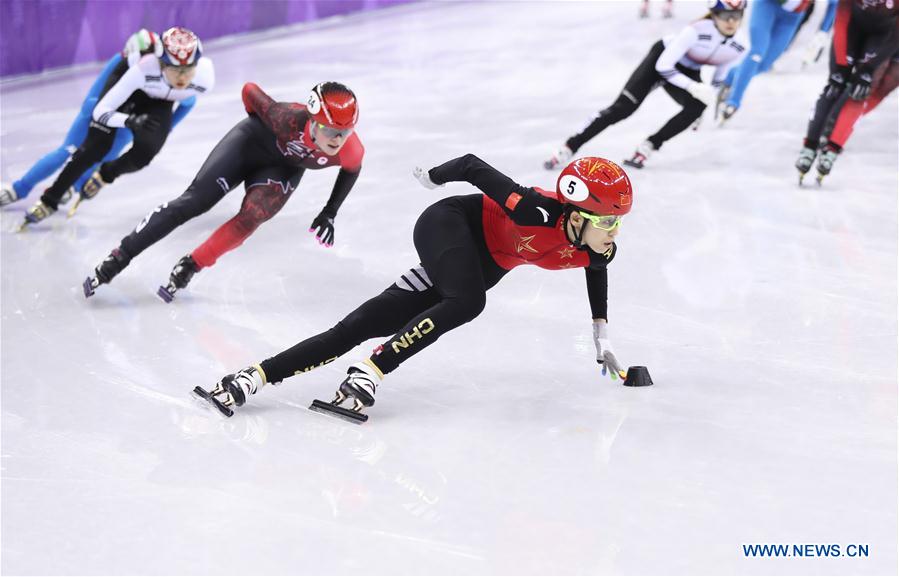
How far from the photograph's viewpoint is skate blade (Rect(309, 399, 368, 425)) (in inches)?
153

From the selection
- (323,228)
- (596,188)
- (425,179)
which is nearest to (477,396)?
(425,179)

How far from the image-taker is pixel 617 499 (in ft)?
10.9

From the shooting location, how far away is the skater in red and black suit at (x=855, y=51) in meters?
7.19

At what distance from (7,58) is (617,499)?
29.4 ft

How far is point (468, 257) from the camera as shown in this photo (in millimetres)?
3936

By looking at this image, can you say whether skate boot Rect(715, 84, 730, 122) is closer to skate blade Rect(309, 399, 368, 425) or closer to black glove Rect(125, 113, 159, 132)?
black glove Rect(125, 113, 159, 132)

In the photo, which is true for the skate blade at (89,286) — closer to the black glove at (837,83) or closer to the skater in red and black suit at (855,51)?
the skater in red and black suit at (855,51)

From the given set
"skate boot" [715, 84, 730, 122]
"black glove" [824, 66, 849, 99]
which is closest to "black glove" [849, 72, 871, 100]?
"black glove" [824, 66, 849, 99]

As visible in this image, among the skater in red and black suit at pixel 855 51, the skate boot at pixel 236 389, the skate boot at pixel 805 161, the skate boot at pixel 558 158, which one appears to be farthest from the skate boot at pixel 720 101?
the skate boot at pixel 236 389

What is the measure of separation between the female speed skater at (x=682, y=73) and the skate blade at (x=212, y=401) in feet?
14.4

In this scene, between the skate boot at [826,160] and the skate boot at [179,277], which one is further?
the skate boot at [826,160]

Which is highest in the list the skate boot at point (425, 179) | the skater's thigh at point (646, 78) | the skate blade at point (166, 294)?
the skate boot at point (425, 179)

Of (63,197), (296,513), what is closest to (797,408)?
(296,513)

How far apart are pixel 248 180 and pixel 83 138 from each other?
1845 mm
